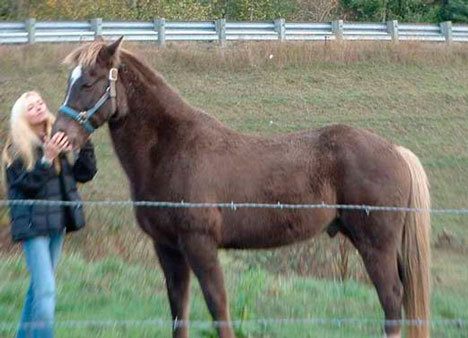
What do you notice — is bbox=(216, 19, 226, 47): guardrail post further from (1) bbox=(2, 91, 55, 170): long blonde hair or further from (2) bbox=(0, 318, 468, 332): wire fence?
(1) bbox=(2, 91, 55, 170): long blonde hair

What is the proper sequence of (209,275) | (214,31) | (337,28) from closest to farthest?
1. (209,275)
2. (214,31)
3. (337,28)

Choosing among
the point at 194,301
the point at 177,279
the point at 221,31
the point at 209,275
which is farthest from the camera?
the point at 221,31

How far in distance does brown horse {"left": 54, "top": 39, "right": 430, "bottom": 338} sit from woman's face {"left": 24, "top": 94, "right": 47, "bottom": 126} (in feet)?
0.59

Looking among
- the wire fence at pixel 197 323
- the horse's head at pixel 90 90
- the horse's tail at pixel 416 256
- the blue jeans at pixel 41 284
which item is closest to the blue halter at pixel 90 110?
the horse's head at pixel 90 90

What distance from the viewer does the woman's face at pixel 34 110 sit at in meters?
6.11

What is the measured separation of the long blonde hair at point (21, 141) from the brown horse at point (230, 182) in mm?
304

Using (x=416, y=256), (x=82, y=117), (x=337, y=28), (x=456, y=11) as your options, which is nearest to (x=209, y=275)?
(x=82, y=117)

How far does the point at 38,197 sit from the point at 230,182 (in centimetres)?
138

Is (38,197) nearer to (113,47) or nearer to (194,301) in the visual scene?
(113,47)

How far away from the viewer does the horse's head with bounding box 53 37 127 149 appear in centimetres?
637

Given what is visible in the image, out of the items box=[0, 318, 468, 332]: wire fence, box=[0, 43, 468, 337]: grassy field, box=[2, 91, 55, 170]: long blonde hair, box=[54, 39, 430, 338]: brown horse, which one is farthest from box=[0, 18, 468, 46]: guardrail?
box=[2, 91, 55, 170]: long blonde hair

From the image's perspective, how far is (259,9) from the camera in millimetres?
40062

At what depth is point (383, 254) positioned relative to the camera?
6.76 metres

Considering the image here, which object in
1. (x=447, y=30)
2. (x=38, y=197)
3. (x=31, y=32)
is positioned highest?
(x=38, y=197)
